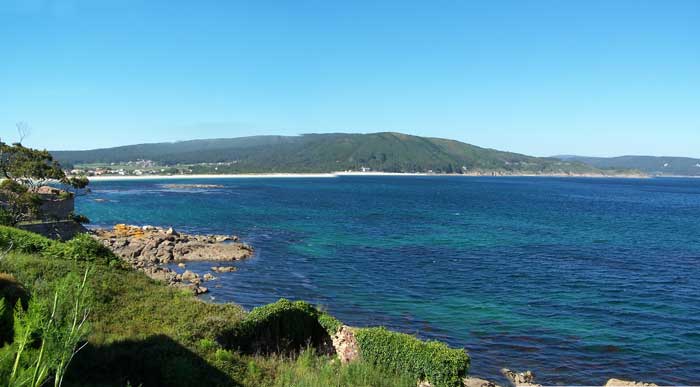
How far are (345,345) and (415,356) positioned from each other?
3.47 m

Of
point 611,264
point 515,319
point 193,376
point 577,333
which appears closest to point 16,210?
point 193,376

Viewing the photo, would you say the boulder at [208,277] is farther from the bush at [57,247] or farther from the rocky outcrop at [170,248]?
the bush at [57,247]

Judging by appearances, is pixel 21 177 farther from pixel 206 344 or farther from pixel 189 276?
pixel 206 344

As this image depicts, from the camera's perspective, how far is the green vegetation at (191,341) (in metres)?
14.0

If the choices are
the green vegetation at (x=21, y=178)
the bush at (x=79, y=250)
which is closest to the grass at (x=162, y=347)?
the bush at (x=79, y=250)

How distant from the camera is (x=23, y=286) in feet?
55.7

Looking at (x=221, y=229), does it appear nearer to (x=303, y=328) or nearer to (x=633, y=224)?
(x=303, y=328)

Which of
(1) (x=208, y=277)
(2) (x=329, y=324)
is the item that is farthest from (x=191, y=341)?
(1) (x=208, y=277)

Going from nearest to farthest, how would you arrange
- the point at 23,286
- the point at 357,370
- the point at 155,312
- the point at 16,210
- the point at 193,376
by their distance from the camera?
the point at 193,376 → the point at 357,370 → the point at 23,286 → the point at 155,312 → the point at 16,210

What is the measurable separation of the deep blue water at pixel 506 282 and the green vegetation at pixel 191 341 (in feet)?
24.8

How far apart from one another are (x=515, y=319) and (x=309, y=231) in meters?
41.2

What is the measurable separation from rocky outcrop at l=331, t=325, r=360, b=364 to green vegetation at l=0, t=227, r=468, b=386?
0.41m

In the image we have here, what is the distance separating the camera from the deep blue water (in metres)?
25.4

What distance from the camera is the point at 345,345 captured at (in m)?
18.9
